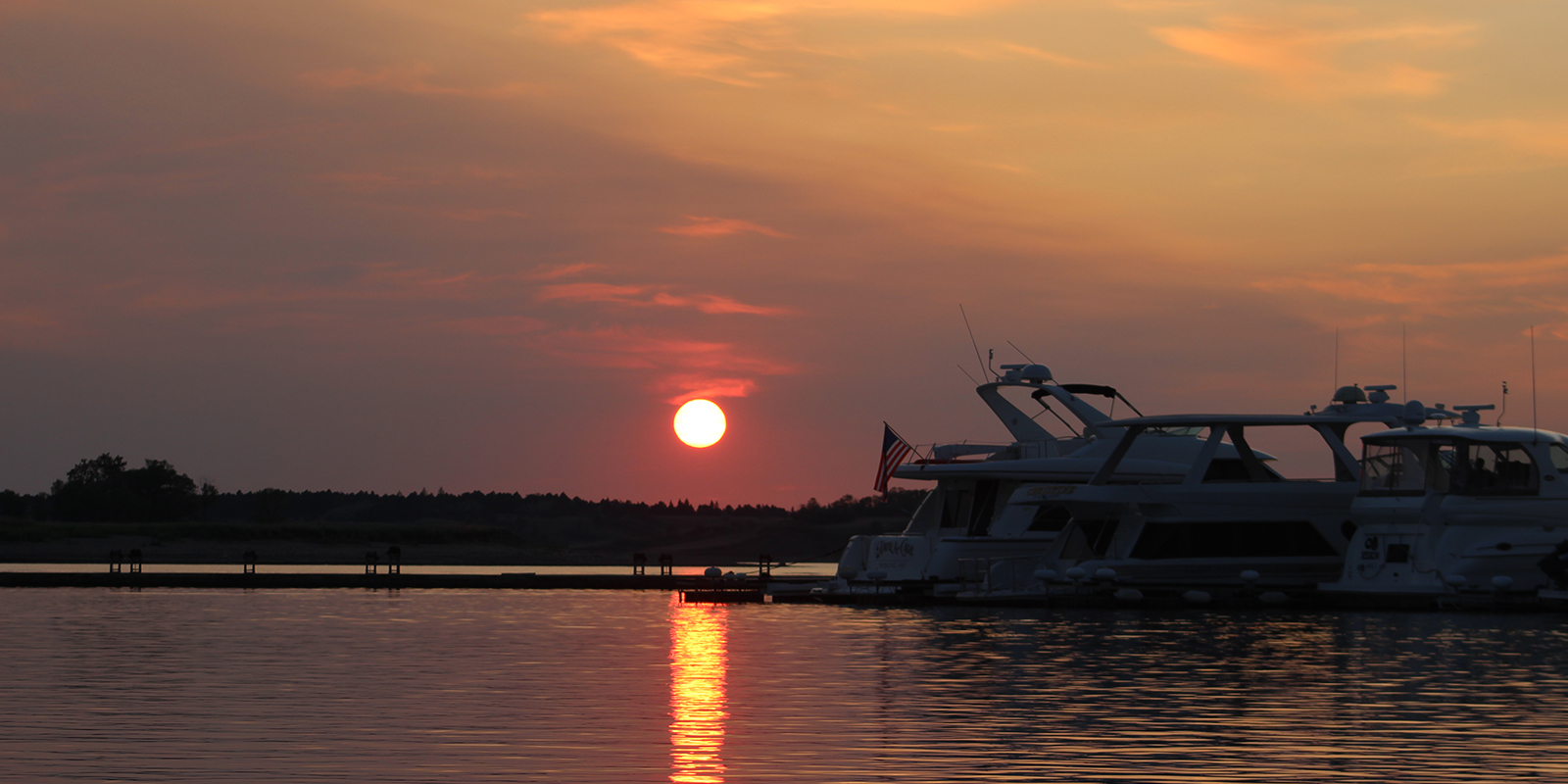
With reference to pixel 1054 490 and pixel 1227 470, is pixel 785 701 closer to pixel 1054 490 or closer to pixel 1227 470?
pixel 1054 490

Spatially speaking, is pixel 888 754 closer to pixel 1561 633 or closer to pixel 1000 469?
pixel 1561 633

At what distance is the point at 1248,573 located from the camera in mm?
40656

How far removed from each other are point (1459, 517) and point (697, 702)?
994 inches

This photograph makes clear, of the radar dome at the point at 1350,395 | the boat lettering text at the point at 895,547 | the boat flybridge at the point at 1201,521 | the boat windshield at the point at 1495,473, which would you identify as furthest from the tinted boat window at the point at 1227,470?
the boat lettering text at the point at 895,547

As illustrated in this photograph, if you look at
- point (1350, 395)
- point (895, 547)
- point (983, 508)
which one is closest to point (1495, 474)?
point (1350, 395)

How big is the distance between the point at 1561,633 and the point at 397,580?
35.8 meters

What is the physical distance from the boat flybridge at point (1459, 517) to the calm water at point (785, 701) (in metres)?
2.86

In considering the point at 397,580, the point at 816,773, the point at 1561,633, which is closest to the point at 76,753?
the point at 816,773

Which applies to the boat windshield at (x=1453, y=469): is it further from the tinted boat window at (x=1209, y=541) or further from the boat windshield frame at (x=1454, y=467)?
the tinted boat window at (x=1209, y=541)

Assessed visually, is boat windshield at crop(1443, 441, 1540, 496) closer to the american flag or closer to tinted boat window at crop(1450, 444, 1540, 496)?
tinted boat window at crop(1450, 444, 1540, 496)

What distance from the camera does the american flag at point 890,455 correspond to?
45750mm

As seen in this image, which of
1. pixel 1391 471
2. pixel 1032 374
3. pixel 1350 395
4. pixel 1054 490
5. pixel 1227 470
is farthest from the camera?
pixel 1032 374

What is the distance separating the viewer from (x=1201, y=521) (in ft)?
139

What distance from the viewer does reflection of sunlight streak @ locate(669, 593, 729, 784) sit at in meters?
14.2
